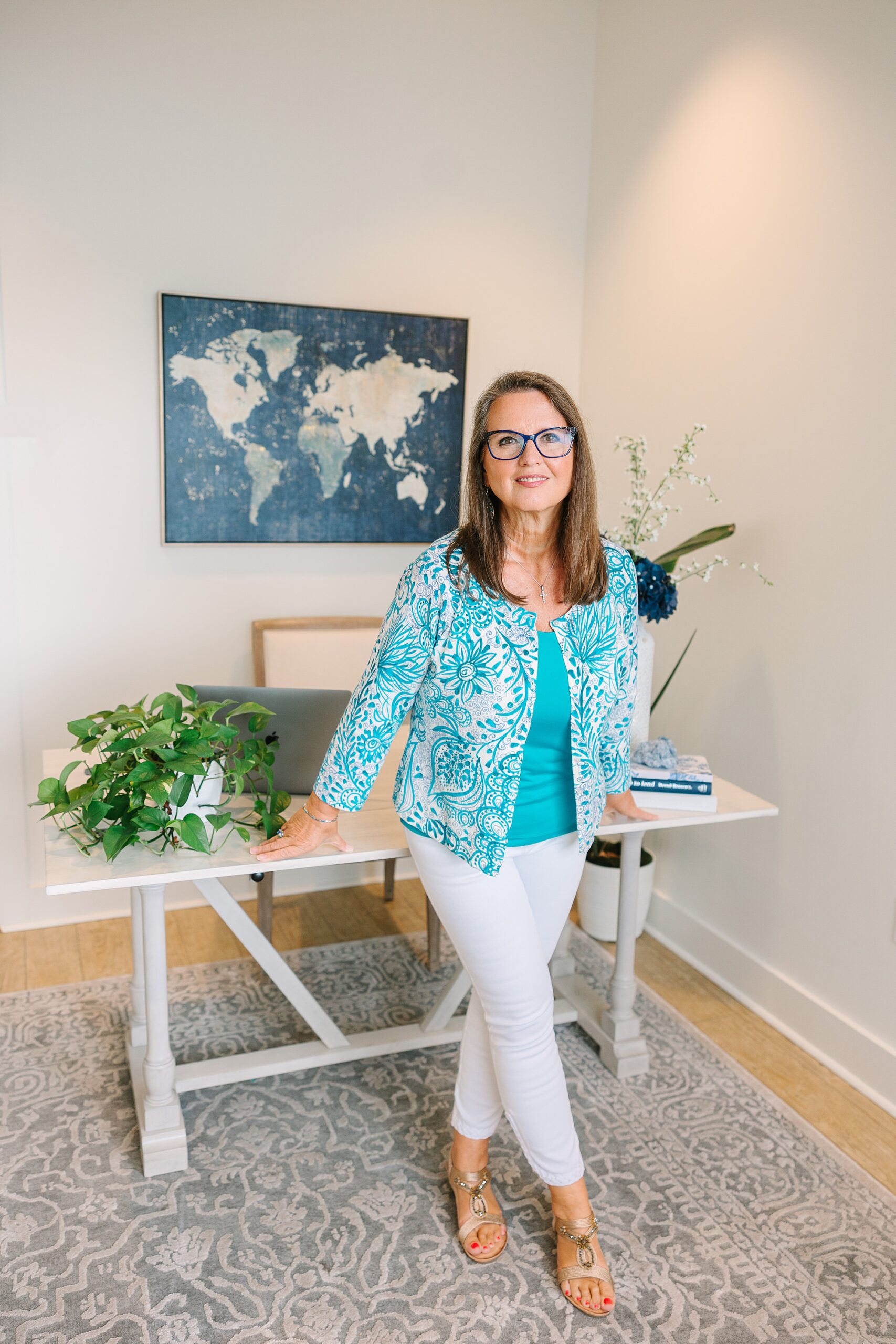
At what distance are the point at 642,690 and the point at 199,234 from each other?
190 cm

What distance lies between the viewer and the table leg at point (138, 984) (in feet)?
7.16

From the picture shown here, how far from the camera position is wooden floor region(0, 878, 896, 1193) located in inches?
87.1

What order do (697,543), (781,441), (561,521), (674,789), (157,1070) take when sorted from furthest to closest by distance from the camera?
(697,543) → (781,441) → (674,789) → (157,1070) → (561,521)

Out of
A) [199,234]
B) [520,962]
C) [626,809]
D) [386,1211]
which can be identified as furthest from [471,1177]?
[199,234]

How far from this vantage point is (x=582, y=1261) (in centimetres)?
171

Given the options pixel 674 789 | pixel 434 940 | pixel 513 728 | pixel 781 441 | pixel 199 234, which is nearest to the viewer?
pixel 513 728

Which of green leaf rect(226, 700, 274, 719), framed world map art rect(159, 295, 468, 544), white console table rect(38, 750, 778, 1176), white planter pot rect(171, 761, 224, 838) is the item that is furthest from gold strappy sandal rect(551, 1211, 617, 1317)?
framed world map art rect(159, 295, 468, 544)

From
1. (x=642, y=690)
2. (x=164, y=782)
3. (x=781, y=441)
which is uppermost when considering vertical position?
(x=781, y=441)

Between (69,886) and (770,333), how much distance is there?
2.11 meters

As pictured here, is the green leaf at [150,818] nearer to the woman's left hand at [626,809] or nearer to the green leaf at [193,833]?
the green leaf at [193,833]

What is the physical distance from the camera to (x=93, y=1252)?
5.79 ft

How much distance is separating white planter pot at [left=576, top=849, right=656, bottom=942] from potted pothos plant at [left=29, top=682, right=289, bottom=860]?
4.28 feet

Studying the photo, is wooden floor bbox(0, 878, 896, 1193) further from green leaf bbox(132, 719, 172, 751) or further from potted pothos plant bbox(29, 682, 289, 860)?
green leaf bbox(132, 719, 172, 751)

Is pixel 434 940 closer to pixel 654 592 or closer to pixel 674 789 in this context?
pixel 674 789
